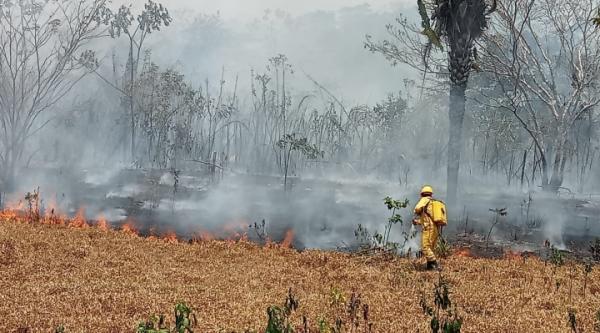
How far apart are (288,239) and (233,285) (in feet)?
25.8

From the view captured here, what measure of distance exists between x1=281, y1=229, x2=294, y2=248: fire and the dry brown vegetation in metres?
2.17

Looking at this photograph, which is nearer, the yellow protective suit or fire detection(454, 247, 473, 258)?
the yellow protective suit

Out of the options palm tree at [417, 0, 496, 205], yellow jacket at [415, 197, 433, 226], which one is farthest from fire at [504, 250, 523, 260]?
palm tree at [417, 0, 496, 205]

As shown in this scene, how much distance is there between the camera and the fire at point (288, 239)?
1634 centimetres

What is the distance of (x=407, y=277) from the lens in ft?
35.2

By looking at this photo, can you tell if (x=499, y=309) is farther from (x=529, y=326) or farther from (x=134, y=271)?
(x=134, y=271)

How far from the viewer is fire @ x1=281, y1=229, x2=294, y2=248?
16.3 metres

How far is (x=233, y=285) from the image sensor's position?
9836mm

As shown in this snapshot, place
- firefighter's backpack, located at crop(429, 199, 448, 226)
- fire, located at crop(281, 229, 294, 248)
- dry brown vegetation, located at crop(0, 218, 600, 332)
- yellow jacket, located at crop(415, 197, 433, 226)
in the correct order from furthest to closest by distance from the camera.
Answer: fire, located at crop(281, 229, 294, 248) → yellow jacket, located at crop(415, 197, 433, 226) → firefighter's backpack, located at crop(429, 199, 448, 226) → dry brown vegetation, located at crop(0, 218, 600, 332)

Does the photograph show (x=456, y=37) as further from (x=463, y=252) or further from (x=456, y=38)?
(x=463, y=252)

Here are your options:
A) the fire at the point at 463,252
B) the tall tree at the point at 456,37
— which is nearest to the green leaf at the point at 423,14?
the tall tree at the point at 456,37

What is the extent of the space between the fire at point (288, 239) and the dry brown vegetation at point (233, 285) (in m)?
2.17

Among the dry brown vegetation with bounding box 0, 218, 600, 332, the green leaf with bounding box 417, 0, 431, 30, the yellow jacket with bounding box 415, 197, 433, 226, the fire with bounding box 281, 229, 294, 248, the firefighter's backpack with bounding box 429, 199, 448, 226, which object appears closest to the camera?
the dry brown vegetation with bounding box 0, 218, 600, 332

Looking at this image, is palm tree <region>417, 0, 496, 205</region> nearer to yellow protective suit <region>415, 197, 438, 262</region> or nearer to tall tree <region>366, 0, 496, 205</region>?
tall tree <region>366, 0, 496, 205</region>
